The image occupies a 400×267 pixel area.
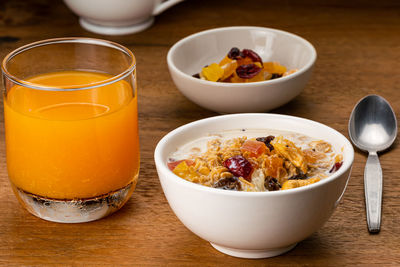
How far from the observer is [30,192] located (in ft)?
3.32

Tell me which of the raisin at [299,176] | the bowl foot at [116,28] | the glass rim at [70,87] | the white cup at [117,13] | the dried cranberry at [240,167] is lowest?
the bowl foot at [116,28]

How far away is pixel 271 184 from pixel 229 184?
2.3 inches

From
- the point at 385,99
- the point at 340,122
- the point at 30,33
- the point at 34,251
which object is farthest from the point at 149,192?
the point at 30,33

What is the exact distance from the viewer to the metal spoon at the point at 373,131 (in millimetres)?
1147

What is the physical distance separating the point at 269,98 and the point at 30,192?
53cm

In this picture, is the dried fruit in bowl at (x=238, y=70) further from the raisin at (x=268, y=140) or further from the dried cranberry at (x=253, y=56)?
the raisin at (x=268, y=140)

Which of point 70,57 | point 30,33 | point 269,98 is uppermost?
point 70,57

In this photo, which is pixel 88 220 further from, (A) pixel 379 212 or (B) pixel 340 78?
(B) pixel 340 78

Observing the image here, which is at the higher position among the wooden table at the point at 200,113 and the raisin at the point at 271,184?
the raisin at the point at 271,184

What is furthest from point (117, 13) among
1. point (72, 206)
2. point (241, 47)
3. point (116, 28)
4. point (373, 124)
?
point (72, 206)

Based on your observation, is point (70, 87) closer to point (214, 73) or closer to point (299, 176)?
point (299, 176)

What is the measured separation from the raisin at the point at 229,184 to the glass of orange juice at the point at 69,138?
178mm

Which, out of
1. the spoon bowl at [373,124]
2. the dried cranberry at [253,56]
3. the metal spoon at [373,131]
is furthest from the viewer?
Result: the dried cranberry at [253,56]

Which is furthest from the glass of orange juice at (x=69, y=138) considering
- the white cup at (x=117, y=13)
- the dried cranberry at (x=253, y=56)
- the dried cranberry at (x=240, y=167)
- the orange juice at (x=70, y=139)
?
the white cup at (x=117, y=13)
